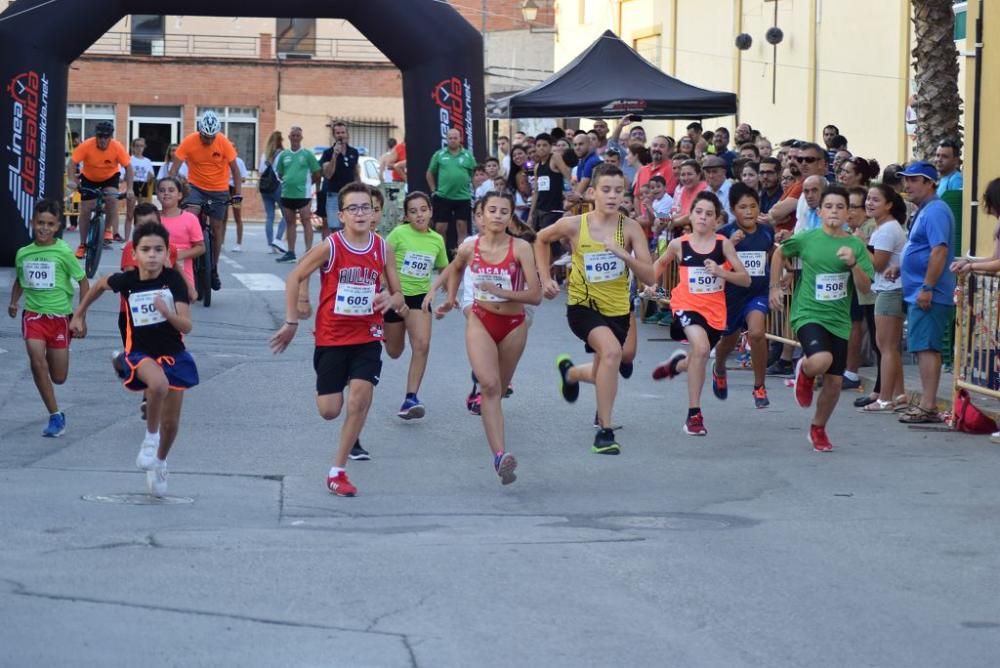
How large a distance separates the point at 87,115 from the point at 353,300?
4690cm

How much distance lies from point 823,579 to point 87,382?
810 cm

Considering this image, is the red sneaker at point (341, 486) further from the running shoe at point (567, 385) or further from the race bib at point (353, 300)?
the running shoe at point (567, 385)

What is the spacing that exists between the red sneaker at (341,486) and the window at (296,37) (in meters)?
48.8

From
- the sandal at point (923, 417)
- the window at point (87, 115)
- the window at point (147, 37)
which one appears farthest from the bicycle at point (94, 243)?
the window at point (147, 37)

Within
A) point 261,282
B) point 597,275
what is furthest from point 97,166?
point 597,275

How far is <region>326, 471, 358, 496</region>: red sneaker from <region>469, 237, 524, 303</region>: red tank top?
4.94 ft

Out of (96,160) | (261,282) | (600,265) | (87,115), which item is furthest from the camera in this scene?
(87,115)

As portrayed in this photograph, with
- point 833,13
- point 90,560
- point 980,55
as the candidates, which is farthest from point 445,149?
point 90,560

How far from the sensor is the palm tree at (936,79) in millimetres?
16672

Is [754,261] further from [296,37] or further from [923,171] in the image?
[296,37]

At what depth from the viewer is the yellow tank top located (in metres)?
10.9

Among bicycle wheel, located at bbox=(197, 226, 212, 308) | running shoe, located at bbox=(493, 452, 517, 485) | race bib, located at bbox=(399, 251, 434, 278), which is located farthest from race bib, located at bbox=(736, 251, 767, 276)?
bicycle wheel, located at bbox=(197, 226, 212, 308)

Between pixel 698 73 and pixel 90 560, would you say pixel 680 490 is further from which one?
pixel 698 73

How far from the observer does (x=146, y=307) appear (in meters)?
9.22
